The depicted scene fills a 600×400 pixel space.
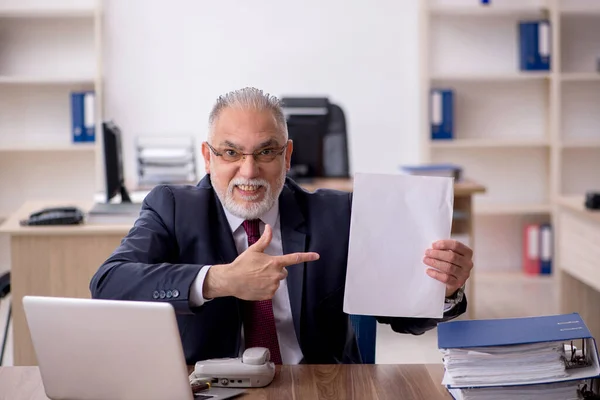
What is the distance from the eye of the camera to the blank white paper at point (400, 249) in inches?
67.9

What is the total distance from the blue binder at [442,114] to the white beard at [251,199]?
3.81m

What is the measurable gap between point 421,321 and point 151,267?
0.61 metres

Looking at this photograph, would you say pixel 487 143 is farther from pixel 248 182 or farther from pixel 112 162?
pixel 248 182

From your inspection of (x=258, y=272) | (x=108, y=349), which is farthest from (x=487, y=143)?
(x=108, y=349)

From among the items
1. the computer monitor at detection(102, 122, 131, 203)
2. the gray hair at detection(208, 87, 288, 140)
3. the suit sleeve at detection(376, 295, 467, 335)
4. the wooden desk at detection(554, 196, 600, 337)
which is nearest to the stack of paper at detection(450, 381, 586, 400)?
the suit sleeve at detection(376, 295, 467, 335)

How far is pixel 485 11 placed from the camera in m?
5.78

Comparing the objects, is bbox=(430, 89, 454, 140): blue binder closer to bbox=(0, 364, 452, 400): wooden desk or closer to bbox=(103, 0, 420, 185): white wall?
bbox=(103, 0, 420, 185): white wall

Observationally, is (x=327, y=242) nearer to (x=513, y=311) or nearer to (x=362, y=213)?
(x=362, y=213)

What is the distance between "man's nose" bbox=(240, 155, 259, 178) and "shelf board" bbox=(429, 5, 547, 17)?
4044mm

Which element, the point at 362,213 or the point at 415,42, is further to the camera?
the point at 415,42

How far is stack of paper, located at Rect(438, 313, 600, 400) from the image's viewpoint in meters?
1.55

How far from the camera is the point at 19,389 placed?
5.64 ft

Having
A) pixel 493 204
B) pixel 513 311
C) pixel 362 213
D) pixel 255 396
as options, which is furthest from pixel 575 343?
pixel 493 204

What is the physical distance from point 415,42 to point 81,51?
2260mm
